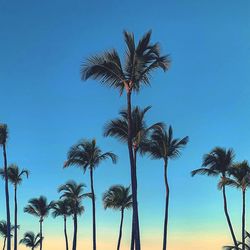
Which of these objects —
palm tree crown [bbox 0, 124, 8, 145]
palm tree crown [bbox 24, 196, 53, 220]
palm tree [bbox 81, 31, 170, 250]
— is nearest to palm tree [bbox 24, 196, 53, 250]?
palm tree crown [bbox 24, 196, 53, 220]

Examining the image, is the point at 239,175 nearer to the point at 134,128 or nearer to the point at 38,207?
the point at 134,128

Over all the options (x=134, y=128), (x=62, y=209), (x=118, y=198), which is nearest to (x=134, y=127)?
(x=134, y=128)

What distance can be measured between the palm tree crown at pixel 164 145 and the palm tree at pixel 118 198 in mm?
19226

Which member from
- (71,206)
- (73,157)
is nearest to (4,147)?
(73,157)

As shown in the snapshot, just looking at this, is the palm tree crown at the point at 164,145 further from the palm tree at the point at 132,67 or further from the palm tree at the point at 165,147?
the palm tree at the point at 132,67

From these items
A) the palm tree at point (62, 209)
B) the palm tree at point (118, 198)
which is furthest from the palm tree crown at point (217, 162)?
the palm tree at point (62, 209)

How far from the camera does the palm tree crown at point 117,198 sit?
56062 mm

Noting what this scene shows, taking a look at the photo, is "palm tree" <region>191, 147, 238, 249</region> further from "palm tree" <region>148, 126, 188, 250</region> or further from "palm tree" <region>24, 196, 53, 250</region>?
"palm tree" <region>24, 196, 53, 250</region>

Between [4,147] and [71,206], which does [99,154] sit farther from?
[71,206]

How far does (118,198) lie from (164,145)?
20.5 m

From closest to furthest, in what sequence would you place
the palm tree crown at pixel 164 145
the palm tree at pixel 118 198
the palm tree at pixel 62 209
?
Answer: the palm tree crown at pixel 164 145 < the palm tree at pixel 118 198 < the palm tree at pixel 62 209

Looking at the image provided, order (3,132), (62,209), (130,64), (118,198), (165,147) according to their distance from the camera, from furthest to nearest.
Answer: (62,209) → (118,198) → (3,132) → (165,147) → (130,64)

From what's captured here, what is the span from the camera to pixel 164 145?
36.9m

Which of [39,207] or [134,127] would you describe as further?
[39,207]
